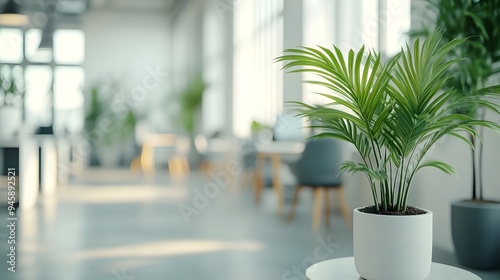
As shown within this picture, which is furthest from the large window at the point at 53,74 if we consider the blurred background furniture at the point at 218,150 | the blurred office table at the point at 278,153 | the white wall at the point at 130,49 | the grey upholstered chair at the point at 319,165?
the grey upholstered chair at the point at 319,165

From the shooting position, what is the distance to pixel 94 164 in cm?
1345

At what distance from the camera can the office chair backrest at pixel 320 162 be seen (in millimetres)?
4938

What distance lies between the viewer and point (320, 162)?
498 centimetres

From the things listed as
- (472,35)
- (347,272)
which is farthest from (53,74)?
(347,272)

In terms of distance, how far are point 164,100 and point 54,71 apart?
8.99 feet

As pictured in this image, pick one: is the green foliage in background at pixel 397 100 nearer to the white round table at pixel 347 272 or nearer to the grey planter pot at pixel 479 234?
the white round table at pixel 347 272

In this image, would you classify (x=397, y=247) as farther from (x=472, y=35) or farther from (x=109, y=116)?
(x=109, y=116)

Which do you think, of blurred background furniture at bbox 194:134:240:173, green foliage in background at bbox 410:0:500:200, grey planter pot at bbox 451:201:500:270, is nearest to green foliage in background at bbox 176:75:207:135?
blurred background furniture at bbox 194:134:240:173

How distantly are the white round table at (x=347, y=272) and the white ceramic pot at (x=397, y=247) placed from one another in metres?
0.11

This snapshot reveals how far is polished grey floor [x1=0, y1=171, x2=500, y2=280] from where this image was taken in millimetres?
3549

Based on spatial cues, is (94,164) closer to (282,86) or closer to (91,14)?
(91,14)

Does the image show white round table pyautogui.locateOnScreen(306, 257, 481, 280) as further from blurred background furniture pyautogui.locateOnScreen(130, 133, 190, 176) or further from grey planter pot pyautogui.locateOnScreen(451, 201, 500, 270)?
blurred background furniture pyautogui.locateOnScreen(130, 133, 190, 176)

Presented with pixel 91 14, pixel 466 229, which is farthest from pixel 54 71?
pixel 466 229

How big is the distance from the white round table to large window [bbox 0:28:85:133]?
470 inches
